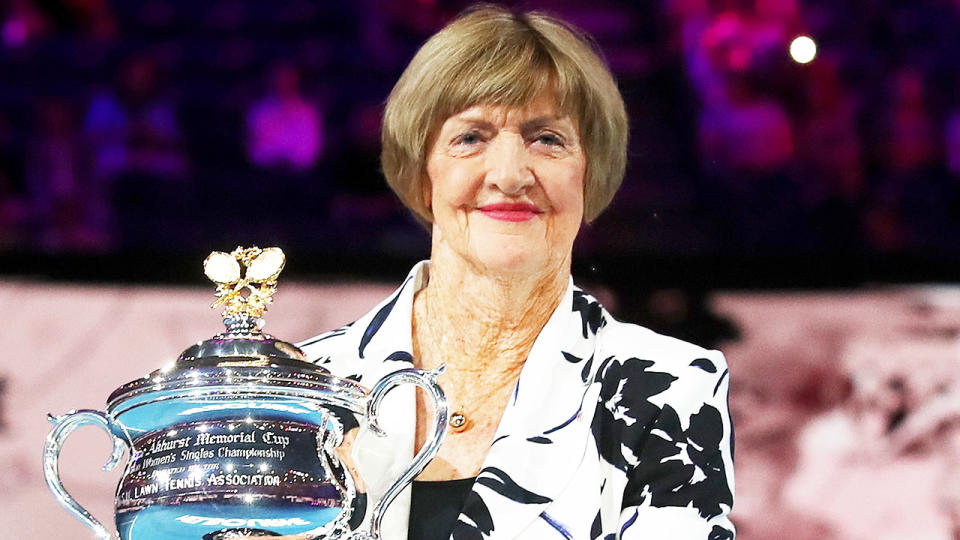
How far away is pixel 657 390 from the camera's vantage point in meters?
1.81

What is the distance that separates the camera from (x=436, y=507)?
1.82m

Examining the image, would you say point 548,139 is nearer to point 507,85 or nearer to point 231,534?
point 507,85

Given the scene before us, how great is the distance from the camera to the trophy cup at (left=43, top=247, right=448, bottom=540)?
1432 mm

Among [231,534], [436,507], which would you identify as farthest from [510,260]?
[231,534]

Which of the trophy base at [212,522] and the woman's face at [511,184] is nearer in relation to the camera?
the trophy base at [212,522]

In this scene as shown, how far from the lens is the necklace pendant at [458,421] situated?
189cm

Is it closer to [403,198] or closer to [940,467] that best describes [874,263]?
[940,467]

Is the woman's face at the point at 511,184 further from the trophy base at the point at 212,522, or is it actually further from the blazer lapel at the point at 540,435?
the trophy base at the point at 212,522

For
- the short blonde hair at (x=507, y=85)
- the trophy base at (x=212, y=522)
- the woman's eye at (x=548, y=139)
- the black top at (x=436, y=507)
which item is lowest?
the trophy base at (x=212, y=522)

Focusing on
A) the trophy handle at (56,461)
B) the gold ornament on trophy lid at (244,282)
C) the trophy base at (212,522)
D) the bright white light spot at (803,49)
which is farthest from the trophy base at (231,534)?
the bright white light spot at (803,49)

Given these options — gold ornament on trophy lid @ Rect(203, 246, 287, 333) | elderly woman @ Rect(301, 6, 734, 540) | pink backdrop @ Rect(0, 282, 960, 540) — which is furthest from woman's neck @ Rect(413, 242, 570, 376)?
pink backdrop @ Rect(0, 282, 960, 540)

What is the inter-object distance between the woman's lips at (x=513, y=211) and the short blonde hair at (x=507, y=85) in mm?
126

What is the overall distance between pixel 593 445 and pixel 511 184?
34 centimetres

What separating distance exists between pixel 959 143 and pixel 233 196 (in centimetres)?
154
